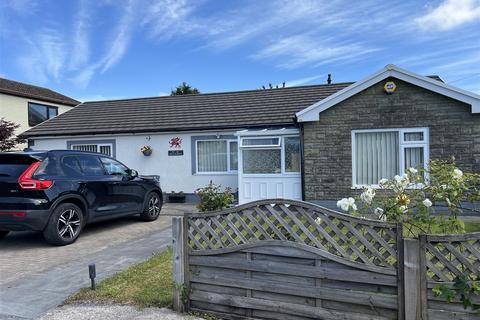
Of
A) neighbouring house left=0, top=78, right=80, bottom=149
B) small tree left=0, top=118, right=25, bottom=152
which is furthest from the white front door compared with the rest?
neighbouring house left=0, top=78, right=80, bottom=149

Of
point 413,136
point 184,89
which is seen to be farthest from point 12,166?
point 184,89

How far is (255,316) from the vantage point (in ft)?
12.7

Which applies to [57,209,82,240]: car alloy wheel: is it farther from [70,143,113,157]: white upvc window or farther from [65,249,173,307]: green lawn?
[70,143,113,157]: white upvc window

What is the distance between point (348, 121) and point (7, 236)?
9.13m

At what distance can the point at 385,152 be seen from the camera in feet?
35.6

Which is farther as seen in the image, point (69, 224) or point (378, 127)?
point (378, 127)

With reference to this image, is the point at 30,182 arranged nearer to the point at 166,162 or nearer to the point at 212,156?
the point at 166,162

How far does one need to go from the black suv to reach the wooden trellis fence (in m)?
4.03

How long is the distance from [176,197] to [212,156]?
80.7 inches

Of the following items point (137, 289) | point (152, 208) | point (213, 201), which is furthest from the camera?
point (152, 208)

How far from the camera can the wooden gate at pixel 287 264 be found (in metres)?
3.35

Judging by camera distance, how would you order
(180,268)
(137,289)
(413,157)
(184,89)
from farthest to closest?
(184,89) < (413,157) < (137,289) < (180,268)

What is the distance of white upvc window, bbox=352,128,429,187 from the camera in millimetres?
10484

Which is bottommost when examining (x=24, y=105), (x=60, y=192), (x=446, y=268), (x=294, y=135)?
(x=446, y=268)
